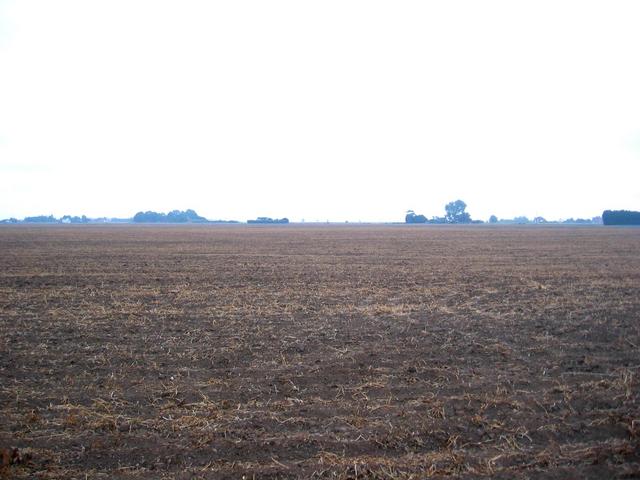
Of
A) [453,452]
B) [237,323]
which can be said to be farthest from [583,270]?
[453,452]

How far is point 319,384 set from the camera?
636cm

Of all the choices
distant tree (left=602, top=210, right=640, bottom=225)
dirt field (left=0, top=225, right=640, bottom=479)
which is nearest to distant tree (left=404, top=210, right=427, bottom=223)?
distant tree (left=602, top=210, right=640, bottom=225)

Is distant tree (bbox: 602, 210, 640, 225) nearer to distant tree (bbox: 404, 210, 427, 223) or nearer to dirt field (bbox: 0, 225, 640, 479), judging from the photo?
distant tree (bbox: 404, 210, 427, 223)

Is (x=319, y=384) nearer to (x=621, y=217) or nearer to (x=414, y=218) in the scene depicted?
(x=621, y=217)

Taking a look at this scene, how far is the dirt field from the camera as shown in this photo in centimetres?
448

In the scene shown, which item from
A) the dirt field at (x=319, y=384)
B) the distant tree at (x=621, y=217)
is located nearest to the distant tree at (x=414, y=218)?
the distant tree at (x=621, y=217)

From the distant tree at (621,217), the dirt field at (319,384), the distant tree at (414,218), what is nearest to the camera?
the dirt field at (319,384)

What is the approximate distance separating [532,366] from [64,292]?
12501 millimetres

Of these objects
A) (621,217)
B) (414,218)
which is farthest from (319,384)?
(414,218)

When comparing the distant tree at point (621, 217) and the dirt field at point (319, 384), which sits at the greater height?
the distant tree at point (621, 217)

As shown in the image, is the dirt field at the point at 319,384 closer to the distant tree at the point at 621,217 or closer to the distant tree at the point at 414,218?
the distant tree at the point at 621,217

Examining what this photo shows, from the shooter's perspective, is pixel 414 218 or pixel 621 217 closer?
pixel 621 217

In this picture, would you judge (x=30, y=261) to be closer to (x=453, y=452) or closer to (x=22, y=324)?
(x=22, y=324)

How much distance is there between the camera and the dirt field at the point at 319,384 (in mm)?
4477
